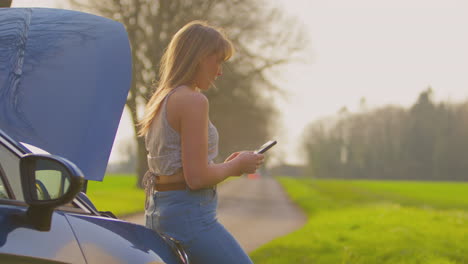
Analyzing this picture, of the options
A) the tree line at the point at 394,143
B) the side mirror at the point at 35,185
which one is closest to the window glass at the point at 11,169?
the side mirror at the point at 35,185

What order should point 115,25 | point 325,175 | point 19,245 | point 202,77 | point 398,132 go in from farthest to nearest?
point 325,175 → point 398,132 → point 115,25 → point 202,77 → point 19,245

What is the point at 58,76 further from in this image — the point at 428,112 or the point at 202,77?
the point at 428,112

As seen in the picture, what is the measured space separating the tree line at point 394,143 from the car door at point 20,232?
11176cm

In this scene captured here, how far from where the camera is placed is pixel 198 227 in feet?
8.08

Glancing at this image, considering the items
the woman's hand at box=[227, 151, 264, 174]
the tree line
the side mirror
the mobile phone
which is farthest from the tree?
the tree line

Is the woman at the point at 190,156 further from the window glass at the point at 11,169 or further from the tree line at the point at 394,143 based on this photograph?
the tree line at the point at 394,143

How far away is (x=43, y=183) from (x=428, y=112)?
118912 mm

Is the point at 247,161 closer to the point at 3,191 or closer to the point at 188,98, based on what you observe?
the point at 188,98

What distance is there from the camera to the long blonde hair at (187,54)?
2.53 meters

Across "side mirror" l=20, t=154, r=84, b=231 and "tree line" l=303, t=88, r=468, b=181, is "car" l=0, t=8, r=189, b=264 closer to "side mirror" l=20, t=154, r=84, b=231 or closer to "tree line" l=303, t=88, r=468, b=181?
"side mirror" l=20, t=154, r=84, b=231

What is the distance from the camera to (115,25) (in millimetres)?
3010

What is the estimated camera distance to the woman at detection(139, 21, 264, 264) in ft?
7.92

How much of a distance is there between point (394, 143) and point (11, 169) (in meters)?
128

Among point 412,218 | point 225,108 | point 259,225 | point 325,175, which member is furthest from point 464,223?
point 325,175
